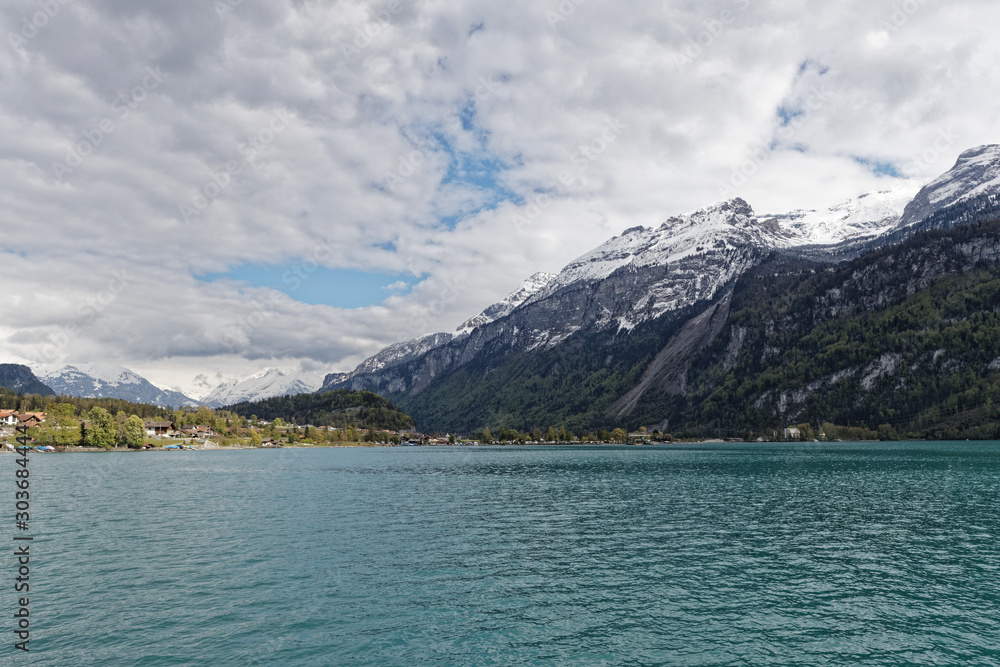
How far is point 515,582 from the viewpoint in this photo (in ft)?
138

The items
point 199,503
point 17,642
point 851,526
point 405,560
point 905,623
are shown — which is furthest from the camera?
point 199,503

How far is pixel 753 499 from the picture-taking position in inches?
3386

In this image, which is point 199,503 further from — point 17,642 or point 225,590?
point 17,642

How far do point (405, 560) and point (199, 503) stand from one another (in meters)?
50.0

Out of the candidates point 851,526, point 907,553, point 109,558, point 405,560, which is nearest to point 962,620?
point 907,553

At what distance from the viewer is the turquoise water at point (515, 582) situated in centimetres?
2978

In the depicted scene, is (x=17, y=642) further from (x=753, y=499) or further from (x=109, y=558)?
(x=753, y=499)

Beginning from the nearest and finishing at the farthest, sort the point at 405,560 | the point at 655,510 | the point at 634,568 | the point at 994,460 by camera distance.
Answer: the point at 634,568 → the point at 405,560 → the point at 655,510 → the point at 994,460

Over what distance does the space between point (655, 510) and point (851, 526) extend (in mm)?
22866

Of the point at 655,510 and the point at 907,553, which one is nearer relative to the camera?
the point at 907,553

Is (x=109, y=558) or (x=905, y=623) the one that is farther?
(x=109, y=558)

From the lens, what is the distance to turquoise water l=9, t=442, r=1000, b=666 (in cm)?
2978

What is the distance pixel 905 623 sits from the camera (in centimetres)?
3309

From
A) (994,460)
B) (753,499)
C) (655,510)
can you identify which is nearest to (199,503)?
(655,510)
